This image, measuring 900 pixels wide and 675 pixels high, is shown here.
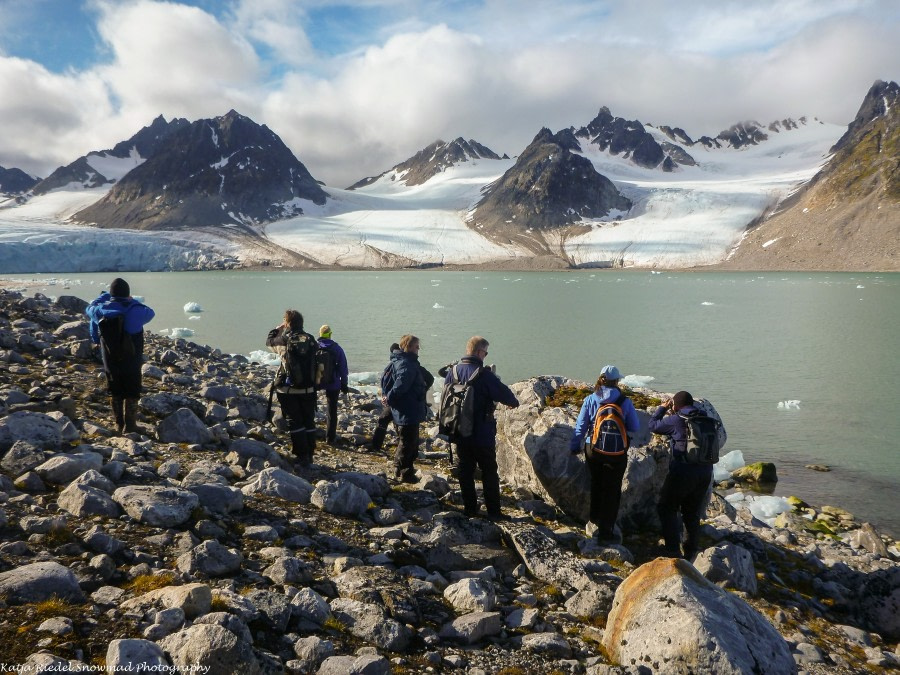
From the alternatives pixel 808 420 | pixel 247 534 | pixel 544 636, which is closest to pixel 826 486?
pixel 808 420

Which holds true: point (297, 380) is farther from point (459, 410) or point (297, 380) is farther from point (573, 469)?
point (573, 469)

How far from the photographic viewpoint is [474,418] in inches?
269

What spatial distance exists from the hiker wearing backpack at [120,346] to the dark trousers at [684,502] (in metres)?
6.72

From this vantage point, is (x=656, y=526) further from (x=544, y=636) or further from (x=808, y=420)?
(x=808, y=420)

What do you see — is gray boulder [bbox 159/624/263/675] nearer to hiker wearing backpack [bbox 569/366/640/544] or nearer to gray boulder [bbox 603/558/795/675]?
gray boulder [bbox 603/558/795/675]

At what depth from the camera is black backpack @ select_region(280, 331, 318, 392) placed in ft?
26.3

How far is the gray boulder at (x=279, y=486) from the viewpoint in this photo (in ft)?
21.0

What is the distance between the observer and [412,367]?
8.14m

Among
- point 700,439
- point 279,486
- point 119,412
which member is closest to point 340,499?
point 279,486

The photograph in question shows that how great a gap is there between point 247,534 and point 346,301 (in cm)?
5299

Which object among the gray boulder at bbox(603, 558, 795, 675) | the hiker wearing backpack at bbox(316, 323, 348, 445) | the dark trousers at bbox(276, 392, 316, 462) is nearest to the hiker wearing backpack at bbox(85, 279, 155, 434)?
the dark trousers at bbox(276, 392, 316, 462)

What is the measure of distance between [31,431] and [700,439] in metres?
7.09

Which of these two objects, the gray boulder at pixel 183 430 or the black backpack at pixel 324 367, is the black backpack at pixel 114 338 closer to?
the gray boulder at pixel 183 430

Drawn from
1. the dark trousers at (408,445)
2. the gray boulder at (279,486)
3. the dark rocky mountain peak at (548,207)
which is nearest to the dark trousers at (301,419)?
the dark trousers at (408,445)
